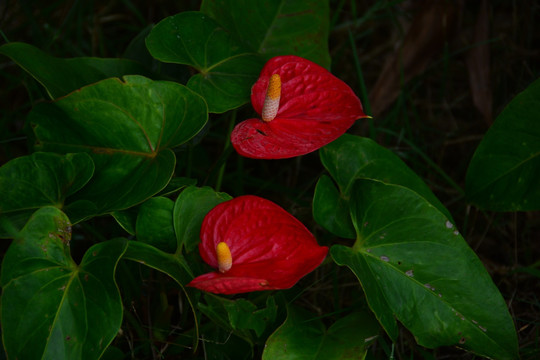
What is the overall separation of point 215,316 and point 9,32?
1.07 m

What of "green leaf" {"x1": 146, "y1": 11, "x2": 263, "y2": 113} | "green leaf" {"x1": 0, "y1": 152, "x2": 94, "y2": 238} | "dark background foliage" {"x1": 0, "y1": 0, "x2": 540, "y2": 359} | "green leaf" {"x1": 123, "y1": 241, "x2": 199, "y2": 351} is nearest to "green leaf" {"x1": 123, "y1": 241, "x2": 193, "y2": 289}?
"green leaf" {"x1": 123, "y1": 241, "x2": 199, "y2": 351}

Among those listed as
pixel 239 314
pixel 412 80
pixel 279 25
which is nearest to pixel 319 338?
pixel 239 314

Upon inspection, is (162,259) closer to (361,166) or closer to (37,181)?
(37,181)

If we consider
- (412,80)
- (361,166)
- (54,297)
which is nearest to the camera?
(54,297)

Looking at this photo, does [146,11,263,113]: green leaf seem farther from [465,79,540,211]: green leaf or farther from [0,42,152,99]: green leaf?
[465,79,540,211]: green leaf

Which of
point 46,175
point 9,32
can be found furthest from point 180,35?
point 9,32

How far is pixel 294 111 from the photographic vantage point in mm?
876

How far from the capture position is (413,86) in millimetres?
1466

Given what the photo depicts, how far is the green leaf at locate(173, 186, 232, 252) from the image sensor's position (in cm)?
78

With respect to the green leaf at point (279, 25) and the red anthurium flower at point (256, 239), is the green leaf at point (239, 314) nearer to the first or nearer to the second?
the red anthurium flower at point (256, 239)

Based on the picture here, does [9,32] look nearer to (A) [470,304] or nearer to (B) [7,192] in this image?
(B) [7,192]

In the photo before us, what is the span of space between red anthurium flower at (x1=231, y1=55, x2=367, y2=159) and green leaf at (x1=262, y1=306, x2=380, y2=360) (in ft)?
0.83

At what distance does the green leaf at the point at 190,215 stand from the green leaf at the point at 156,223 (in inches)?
1.1

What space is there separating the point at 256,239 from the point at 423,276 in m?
0.25
